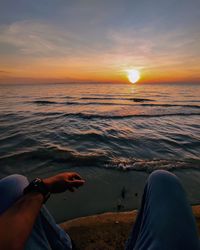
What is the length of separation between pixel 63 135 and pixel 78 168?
136 inches

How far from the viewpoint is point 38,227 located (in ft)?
4.61

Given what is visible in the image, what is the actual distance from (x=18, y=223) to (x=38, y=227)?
1.73 ft

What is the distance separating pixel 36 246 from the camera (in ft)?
4.22

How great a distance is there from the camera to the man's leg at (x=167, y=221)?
955 millimetres

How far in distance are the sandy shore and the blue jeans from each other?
948 mm

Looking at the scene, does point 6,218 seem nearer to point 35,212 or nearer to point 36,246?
point 35,212

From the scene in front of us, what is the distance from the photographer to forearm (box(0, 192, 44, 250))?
2.77 ft

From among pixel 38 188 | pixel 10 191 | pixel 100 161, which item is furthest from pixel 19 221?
pixel 100 161

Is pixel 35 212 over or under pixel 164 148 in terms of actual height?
over

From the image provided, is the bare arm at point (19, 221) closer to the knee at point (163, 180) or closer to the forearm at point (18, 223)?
the forearm at point (18, 223)

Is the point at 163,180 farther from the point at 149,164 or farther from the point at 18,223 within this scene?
the point at 149,164

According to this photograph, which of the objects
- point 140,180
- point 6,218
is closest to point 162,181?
point 6,218

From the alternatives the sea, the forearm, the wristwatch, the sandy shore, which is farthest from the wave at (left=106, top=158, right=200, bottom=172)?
the forearm

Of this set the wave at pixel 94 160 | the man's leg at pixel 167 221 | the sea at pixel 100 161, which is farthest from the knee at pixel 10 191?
the wave at pixel 94 160
